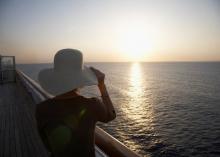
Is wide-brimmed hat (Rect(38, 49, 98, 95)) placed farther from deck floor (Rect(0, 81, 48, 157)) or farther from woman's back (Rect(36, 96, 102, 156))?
deck floor (Rect(0, 81, 48, 157))

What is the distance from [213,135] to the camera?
84.1 feet

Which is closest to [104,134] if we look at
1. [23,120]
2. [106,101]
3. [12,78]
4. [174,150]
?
[106,101]

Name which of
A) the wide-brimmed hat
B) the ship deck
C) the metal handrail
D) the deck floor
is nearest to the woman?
the wide-brimmed hat

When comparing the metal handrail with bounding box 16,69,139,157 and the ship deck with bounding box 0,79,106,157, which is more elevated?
the metal handrail with bounding box 16,69,139,157

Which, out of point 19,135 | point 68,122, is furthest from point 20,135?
point 68,122

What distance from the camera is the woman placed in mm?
1717

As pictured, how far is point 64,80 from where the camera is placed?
1.79 metres

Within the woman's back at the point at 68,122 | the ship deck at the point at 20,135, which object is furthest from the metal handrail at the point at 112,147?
the woman's back at the point at 68,122

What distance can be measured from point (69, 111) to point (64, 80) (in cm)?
25

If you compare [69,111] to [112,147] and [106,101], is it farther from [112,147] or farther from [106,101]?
[112,147]

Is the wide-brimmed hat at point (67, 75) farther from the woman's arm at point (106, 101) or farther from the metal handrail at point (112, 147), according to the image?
the metal handrail at point (112, 147)

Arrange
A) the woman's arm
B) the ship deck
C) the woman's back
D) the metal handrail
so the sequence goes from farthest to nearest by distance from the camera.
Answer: the ship deck → the metal handrail → the woman's arm → the woman's back

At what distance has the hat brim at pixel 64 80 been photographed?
177 cm

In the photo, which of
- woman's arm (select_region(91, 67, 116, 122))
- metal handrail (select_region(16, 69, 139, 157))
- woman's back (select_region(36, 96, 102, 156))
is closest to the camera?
woman's back (select_region(36, 96, 102, 156))
